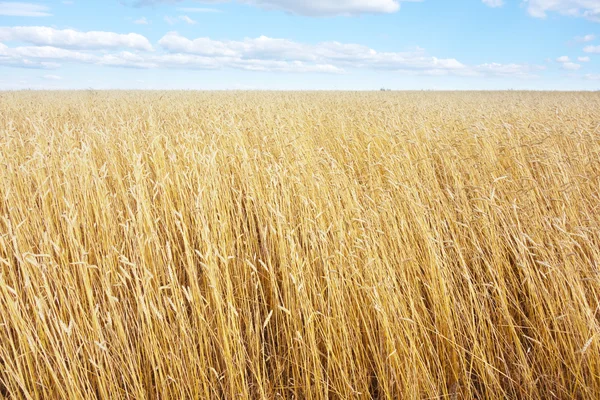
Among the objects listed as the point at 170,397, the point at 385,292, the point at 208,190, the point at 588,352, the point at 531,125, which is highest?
the point at 531,125

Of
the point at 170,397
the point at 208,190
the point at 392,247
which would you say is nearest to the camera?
the point at 170,397

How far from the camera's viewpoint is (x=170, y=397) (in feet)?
5.45

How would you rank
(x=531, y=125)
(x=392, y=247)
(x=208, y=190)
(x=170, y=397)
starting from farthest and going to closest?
(x=531, y=125) < (x=208, y=190) < (x=392, y=247) < (x=170, y=397)

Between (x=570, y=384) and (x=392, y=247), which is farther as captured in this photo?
(x=392, y=247)

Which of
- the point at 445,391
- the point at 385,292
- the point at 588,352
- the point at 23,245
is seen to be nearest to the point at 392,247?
the point at 385,292

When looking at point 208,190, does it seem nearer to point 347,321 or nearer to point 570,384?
point 347,321

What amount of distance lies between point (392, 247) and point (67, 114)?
29.1ft

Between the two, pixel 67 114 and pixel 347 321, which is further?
pixel 67 114

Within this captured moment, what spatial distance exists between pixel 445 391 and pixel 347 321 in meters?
0.51

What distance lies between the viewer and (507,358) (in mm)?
1929

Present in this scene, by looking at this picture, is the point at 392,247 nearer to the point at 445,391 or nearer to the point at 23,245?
the point at 445,391

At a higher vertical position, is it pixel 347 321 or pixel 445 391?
pixel 347 321

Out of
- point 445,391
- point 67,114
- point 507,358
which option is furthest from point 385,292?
point 67,114

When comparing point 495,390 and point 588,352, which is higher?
point 588,352
